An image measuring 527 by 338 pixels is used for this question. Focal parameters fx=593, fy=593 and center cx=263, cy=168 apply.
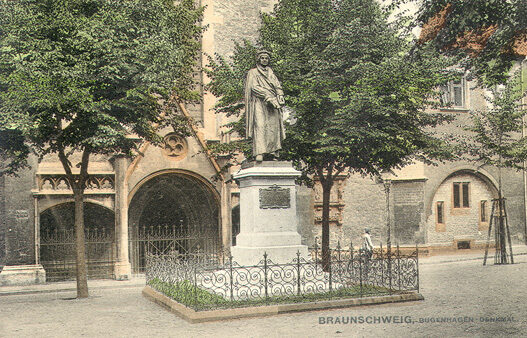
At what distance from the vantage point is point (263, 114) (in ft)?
42.4

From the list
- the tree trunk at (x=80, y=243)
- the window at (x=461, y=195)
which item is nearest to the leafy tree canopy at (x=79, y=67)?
the tree trunk at (x=80, y=243)

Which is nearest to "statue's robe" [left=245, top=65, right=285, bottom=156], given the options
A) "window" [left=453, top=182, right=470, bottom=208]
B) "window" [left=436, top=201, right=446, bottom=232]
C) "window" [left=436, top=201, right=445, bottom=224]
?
"window" [left=436, top=201, right=446, bottom=232]

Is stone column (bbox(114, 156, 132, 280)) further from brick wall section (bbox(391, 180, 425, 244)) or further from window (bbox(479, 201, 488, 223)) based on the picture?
window (bbox(479, 201, 488, 223))

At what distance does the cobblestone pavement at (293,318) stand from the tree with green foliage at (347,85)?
474cm

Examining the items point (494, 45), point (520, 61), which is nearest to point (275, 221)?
point (494, 45)

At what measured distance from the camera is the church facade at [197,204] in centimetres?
2277

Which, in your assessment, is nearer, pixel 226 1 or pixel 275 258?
pixel 275 258

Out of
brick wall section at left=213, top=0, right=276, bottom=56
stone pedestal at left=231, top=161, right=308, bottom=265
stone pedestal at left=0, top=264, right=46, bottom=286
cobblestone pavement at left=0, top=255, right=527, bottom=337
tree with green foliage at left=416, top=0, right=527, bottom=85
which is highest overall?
brick wall section at left=213, top=0, right=276, bottom=56

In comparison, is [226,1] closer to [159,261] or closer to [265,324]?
[159,261]

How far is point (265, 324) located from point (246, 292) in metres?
1.58

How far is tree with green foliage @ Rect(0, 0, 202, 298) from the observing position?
14391mm

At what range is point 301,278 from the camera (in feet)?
40.2

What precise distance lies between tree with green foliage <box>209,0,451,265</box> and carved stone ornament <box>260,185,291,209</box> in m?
5.08

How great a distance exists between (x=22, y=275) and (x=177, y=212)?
786 centimetres
